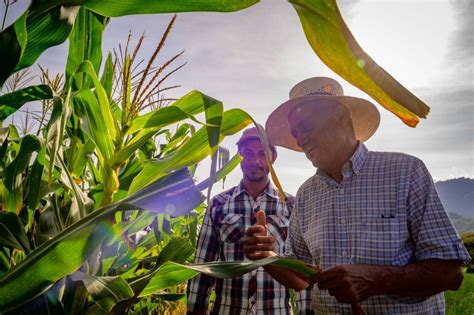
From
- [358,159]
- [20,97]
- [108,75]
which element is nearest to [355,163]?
[358,159]

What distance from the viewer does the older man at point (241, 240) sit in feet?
7.02

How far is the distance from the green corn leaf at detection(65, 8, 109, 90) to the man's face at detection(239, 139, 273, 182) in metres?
1.46

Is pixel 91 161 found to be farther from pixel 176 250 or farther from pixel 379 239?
pixel 379 239

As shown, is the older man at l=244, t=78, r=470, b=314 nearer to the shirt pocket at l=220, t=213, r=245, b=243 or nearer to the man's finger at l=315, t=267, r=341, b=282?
the man's finger at l=315, t=267, r=341, b=282

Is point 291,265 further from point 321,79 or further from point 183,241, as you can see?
point 321,79

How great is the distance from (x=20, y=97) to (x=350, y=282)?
3.32 feet

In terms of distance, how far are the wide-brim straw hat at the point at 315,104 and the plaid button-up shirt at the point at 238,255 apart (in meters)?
0.50

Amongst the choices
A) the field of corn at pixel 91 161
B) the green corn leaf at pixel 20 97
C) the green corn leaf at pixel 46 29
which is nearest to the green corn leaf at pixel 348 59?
the field of corn at pixel 91 161

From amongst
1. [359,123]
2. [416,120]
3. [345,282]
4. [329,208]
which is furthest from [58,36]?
[359,123]

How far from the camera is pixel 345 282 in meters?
1.14

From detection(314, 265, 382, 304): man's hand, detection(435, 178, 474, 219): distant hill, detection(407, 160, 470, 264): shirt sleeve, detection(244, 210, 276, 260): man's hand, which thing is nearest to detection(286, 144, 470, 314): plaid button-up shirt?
detection(407, 160, 470, 264): shirt sleeve

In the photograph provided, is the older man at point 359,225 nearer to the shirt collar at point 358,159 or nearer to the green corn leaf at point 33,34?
the shirt collar at point 358,159

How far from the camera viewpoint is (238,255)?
221 cm

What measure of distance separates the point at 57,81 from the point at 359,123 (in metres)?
1.41
